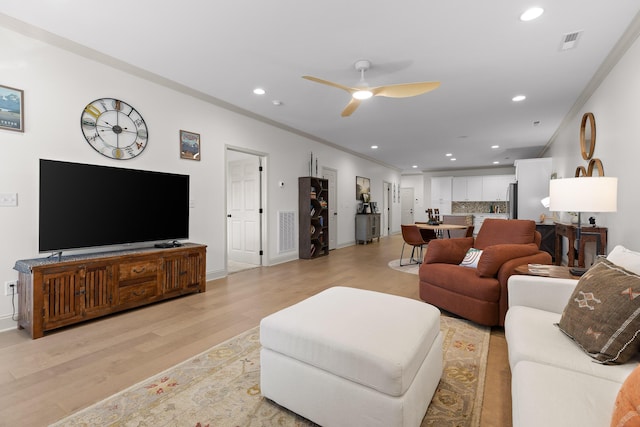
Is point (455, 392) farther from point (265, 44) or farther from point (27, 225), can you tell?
point (27, 225)

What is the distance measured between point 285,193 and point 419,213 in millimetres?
8904

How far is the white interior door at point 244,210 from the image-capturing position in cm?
562

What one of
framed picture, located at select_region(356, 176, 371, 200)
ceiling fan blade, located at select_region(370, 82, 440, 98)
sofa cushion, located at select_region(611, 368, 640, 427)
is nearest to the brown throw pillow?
sofa cushion, located at select_region(611, 368, 640, 427)

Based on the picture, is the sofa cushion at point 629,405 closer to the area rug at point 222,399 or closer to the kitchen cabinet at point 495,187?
the area rug at point 222,399

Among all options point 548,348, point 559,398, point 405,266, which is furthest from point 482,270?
point 405,266

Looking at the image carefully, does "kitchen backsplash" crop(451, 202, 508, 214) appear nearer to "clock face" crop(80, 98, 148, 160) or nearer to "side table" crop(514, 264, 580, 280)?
"side table" crop(514, 264, 580, 280)

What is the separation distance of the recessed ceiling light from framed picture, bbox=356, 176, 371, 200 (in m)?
6.34

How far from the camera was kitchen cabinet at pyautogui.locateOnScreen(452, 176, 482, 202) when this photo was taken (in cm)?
1091

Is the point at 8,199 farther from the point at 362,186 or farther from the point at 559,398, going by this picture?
the point at 362,186

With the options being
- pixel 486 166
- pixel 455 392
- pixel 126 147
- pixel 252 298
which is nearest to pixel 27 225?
pixel 126 147

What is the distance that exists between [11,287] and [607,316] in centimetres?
429

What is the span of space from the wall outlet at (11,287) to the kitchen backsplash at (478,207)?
38.5 feet

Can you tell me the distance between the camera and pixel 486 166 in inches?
436

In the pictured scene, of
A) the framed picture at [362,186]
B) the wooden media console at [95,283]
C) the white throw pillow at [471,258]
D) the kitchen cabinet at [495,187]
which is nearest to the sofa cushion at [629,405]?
the white throw pillow at [471,258]
